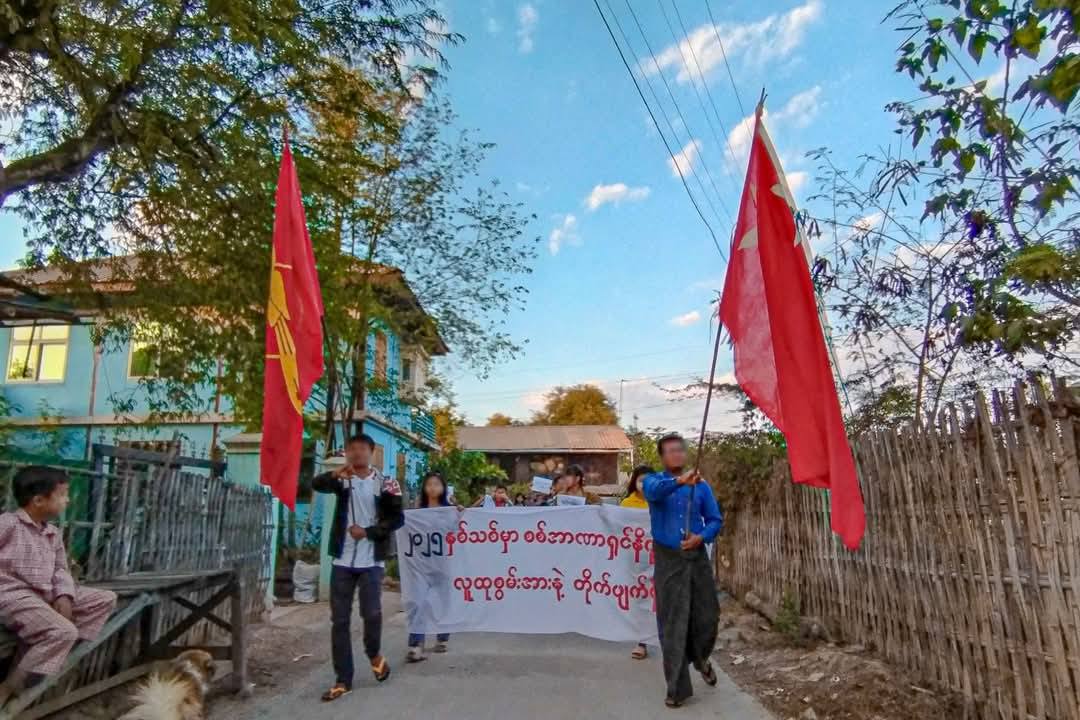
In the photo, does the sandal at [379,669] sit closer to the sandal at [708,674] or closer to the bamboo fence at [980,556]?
the sandal at [708,674]

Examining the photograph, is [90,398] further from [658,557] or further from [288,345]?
[658,557]

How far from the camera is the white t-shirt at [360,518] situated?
20.8 feet

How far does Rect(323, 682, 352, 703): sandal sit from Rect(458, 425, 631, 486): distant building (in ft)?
131

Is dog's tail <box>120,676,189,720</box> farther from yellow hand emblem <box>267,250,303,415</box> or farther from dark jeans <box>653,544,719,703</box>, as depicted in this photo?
dark jeans <box>653,544,719,703</box>

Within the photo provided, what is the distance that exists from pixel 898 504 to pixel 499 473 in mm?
22906

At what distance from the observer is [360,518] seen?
6.46 metres

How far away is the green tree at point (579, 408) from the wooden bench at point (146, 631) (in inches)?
2243

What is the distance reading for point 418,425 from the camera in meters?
26.2

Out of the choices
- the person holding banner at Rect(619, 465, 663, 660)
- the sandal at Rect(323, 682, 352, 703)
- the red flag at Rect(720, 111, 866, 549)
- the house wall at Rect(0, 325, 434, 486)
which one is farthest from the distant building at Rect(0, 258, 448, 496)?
the red flag at Rect(720, 111, 866, 549)

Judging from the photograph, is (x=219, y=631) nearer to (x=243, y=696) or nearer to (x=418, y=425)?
(x=243, y=696)

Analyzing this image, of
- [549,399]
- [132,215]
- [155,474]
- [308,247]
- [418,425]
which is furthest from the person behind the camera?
[549,399]

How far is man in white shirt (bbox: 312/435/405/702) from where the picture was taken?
618cm

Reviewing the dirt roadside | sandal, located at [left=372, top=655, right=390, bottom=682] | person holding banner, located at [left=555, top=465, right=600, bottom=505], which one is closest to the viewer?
the dirt roadside

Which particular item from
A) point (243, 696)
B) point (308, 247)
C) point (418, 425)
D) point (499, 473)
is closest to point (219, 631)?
point (243, 696)
